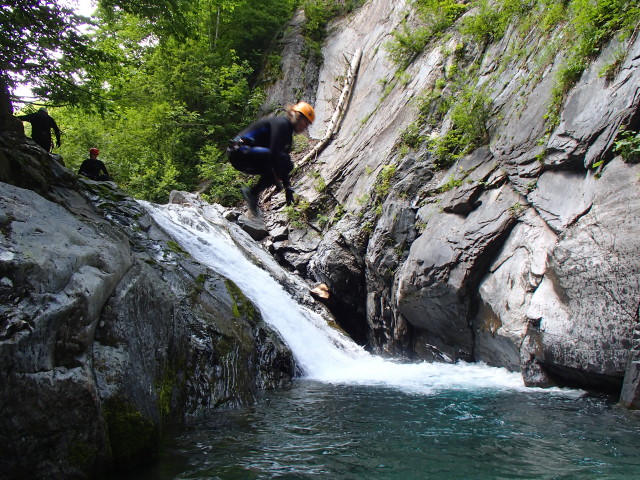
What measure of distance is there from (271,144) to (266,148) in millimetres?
205

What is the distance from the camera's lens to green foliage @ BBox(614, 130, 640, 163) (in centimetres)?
645

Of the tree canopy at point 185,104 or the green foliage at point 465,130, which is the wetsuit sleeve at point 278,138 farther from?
the tree canopy at point 185,104

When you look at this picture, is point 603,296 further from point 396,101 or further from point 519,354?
point 396,101

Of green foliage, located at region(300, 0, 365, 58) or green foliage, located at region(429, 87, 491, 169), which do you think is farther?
green foliage, located at region(300, 0, 365, 58)

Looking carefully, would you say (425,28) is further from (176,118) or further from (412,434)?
(412,434)

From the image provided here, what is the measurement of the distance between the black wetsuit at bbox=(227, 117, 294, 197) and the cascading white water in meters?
4.31

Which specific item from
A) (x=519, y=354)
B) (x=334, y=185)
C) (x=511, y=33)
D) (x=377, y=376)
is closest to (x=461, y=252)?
(x=519, y=354)

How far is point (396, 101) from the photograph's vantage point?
15852 millimetres

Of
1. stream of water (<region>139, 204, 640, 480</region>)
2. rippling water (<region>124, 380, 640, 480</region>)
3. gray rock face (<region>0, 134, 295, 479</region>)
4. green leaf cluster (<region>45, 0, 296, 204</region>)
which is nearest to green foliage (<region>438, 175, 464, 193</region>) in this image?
stream of water (<region>139, 204, 640, 480</region>)

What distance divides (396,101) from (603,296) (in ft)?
36.9

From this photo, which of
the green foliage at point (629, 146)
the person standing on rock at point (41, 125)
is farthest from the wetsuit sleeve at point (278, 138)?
the person standing on rock at point (41, 125)

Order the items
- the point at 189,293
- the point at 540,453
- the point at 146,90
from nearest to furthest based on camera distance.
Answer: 1. the point at 540,453
2. the point at 189,293
3. the point at 146,90

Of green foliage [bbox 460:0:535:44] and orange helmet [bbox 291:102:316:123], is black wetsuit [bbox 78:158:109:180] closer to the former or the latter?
orange helmet [bbox 291:102:316:123]

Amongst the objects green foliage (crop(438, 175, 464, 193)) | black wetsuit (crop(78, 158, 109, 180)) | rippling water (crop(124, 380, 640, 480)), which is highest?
black wetsuit (crop(78, 158, 109, 180))
